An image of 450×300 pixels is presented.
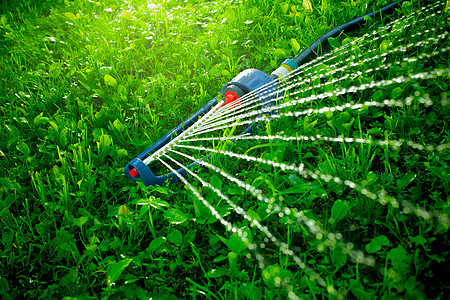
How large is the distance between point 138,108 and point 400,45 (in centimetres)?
233

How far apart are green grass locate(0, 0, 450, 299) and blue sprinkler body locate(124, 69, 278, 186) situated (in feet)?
0.28

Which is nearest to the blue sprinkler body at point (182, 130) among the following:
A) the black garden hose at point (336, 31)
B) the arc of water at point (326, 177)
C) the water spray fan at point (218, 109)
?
the water spray fan at point (218, 109)

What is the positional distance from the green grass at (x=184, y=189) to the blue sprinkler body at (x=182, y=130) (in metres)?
0.09

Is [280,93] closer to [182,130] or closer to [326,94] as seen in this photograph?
[326,94]

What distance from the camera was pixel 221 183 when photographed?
1851 mm

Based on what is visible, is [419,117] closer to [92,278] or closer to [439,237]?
[439,237]

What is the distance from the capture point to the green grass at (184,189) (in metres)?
1.45

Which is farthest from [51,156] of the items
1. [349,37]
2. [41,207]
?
[349,37]

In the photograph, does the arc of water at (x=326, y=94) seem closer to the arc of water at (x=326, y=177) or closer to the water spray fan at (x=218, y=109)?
the water spray fan at (x=218, y=109)

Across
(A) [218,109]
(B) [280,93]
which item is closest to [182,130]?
(A) [218,109]

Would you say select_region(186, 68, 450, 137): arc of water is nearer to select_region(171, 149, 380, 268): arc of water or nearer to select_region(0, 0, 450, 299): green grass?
select_region(0, 0, 450, 299): green grass

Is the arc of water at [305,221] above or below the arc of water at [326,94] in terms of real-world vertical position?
below

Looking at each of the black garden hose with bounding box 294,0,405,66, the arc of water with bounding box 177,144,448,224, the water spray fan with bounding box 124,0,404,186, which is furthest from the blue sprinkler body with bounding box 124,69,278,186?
the black garden hose with bounding box 294,0,405,66

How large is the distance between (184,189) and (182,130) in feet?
1.77
